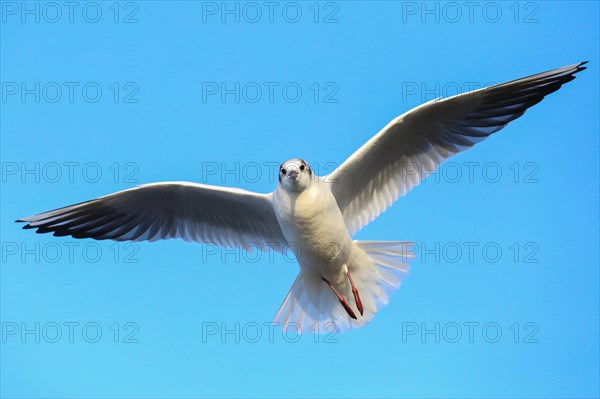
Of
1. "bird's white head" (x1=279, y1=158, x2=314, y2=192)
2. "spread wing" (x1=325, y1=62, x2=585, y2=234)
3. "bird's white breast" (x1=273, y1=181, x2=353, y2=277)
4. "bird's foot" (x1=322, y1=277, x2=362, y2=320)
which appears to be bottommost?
"bird's foot" (x1=322, y1=277, x2=362, y2=320)

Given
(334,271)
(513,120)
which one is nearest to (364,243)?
(334,271)

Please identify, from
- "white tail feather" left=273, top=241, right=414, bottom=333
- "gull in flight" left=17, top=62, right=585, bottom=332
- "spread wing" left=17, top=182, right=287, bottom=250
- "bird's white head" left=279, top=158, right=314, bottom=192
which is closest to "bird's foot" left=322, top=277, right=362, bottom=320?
"gull in flight" left=17, top=62, right=585, bottom=332

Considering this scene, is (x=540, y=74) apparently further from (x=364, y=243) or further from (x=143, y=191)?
(x=143, y=191)

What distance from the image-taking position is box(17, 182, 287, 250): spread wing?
7515mm

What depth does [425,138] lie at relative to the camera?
7.31 m

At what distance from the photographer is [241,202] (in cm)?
744

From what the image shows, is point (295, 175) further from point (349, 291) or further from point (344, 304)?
point (349, 291)

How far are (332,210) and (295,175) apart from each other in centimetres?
47

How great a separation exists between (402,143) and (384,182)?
41 centimetres

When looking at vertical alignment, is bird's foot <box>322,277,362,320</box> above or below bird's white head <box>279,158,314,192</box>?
below

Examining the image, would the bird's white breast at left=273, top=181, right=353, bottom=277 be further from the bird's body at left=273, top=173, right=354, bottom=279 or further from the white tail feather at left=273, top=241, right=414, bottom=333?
the white tail feather at left=273, top=241, right=414, bottom=333

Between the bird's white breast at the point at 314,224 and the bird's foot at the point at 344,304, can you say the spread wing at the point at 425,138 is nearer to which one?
the bird's white breast at the point at 314,224

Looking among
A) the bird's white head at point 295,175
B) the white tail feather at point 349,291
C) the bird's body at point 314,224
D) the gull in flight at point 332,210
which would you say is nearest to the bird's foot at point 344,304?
the gull in flight at point 332,210

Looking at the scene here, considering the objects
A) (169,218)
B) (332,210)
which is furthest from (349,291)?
(169,218)
